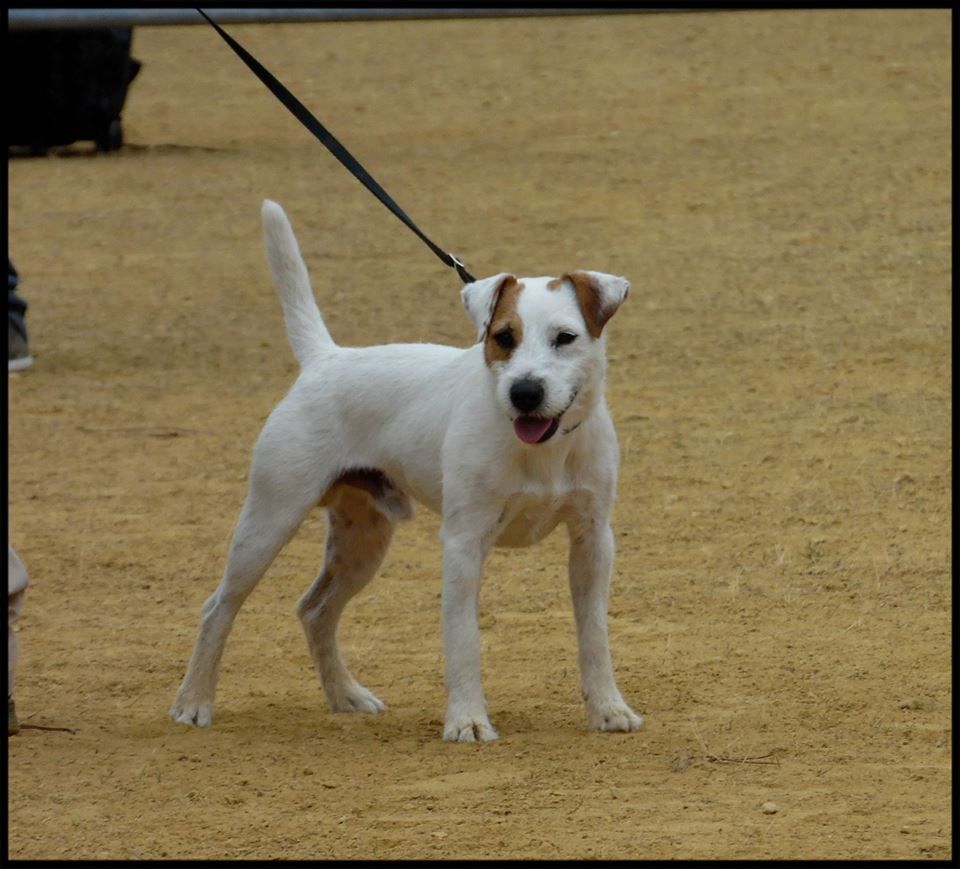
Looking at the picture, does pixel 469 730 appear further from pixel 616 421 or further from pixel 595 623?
pixel 616 421

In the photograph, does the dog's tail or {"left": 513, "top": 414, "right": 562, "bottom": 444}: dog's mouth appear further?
the dog's tail

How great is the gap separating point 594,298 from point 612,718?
56.0 inches

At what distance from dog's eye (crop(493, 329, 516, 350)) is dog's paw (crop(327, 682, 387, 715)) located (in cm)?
163

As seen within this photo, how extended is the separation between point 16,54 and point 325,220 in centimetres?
432

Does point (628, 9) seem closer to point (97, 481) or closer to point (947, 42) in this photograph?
point (97, 481)

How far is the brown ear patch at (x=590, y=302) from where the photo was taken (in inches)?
246

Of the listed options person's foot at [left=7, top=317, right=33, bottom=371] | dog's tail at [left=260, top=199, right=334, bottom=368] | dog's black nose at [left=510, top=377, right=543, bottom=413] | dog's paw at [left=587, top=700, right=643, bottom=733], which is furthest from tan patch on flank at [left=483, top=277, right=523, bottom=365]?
person's foot at [left=7, top=317, right=33, bottom=371]

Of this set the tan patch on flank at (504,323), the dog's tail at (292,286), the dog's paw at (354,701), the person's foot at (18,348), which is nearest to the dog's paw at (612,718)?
the dog's paw at (354,701)

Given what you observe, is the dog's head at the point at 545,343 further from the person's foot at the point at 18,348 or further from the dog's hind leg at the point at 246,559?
the person's foot at the point at 18,348

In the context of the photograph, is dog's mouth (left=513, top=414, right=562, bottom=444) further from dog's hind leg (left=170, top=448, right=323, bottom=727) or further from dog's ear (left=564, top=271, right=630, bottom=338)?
dog's hind leg (left=170, top=448, right=323, bottom=727)

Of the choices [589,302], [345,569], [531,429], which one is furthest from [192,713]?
[589,302]

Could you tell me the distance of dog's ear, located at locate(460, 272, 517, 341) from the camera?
631 cm

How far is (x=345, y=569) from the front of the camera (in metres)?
7.32

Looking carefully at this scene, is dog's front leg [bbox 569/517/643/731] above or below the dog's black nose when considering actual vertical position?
below
